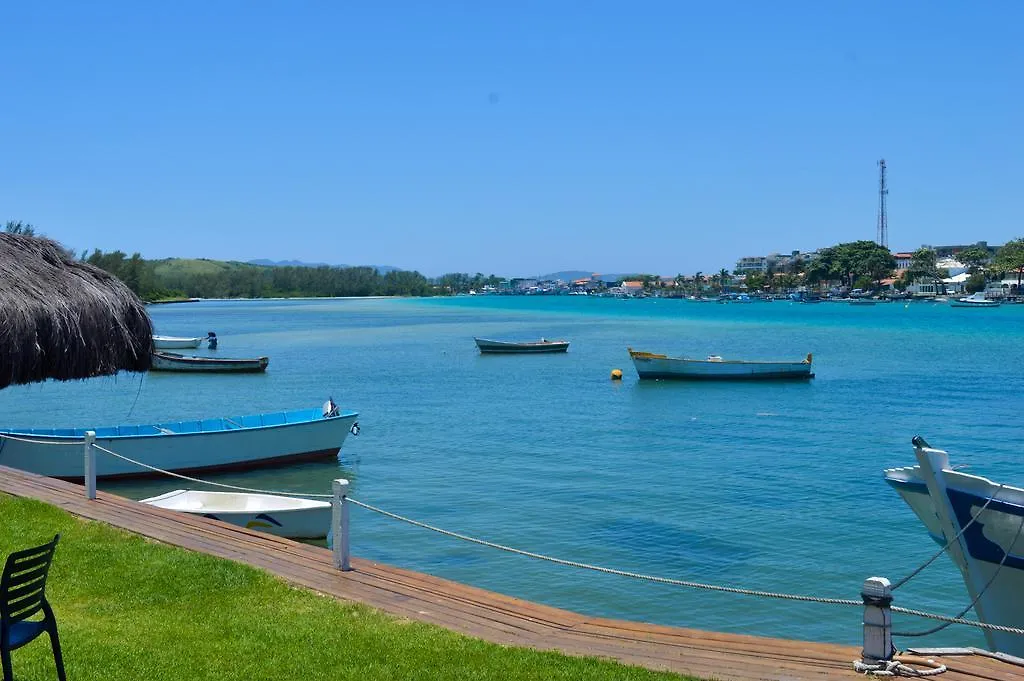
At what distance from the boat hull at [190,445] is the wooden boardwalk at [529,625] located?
42.0ft

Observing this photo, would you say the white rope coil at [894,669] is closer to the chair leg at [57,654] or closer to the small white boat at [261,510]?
the chair leg at [57,654]

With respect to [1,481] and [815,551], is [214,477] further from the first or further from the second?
[815,551]

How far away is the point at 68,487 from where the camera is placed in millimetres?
16594

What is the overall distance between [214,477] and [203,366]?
126 ft

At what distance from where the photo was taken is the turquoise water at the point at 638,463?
18969mm

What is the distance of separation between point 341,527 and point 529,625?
2984 mm

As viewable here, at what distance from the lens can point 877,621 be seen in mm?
8242

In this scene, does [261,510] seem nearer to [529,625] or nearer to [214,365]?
[529,625]

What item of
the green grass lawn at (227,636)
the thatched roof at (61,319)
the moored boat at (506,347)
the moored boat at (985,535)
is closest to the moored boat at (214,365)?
the moored boat at (506,347)

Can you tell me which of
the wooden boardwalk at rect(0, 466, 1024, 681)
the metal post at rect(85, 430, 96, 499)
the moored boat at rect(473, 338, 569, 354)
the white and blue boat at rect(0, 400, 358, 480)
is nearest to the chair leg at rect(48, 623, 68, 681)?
the wooden boardwalk at rect(0, 466, 1024, 681)

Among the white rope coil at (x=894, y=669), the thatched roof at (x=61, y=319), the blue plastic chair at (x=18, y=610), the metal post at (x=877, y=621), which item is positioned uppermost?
the thatched roof at (x=61, y=319)

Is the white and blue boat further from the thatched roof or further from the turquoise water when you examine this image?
the thatched roof

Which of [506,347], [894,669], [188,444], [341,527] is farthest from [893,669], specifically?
[506,347]

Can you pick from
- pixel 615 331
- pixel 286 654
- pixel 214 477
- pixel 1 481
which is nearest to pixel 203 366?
pixel 214 477
